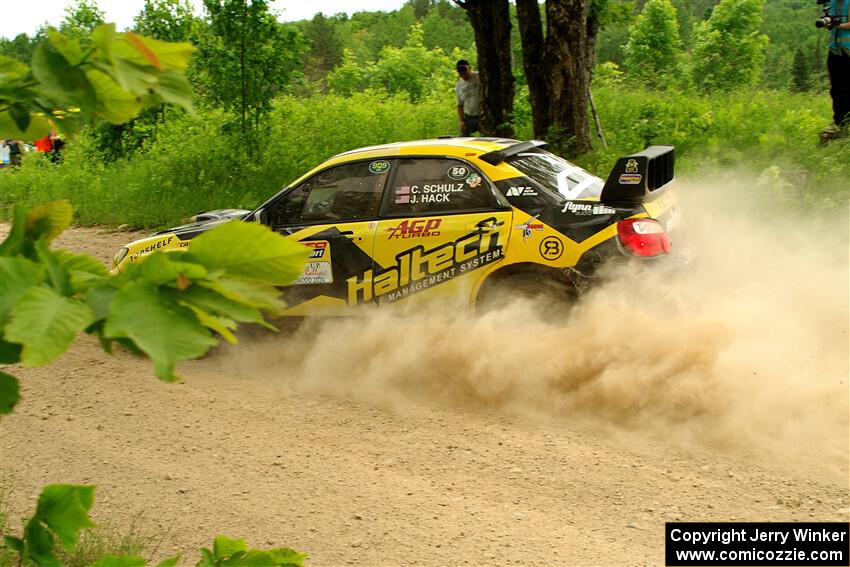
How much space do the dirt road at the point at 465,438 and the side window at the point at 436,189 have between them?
87 centimetres

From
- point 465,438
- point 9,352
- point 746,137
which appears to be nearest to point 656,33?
point 746,137

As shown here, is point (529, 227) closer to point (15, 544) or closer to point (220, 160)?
point (15, 544)

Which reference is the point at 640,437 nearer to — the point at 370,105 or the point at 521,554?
the point at 521,554

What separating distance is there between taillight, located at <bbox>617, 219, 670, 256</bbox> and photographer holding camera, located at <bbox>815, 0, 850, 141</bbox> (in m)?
5.13

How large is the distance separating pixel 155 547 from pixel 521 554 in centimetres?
181

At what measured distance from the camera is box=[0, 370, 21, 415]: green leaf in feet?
4.66

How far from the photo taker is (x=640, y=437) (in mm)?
5812

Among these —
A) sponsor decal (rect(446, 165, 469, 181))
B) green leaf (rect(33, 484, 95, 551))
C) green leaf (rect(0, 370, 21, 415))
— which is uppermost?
green leaf (rect(0, 370, 21, 415))

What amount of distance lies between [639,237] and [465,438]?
200cm

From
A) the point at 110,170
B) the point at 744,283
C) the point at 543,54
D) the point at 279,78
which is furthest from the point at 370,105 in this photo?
the point at 744,283

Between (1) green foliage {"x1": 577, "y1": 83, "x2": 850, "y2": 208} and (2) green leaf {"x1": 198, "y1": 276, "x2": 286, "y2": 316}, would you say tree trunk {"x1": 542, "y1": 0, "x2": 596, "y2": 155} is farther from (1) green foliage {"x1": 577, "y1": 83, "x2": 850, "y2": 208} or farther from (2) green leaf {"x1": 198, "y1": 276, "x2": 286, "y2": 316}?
(2) green leaf {"x1": 198, "y1": 276, "x2": 286, "y2": 316}

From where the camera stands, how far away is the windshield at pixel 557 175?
7.12 metres

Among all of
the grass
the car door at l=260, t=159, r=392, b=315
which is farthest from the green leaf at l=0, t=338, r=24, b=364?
the grass

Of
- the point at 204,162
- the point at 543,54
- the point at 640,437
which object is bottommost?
the point at 640,437
